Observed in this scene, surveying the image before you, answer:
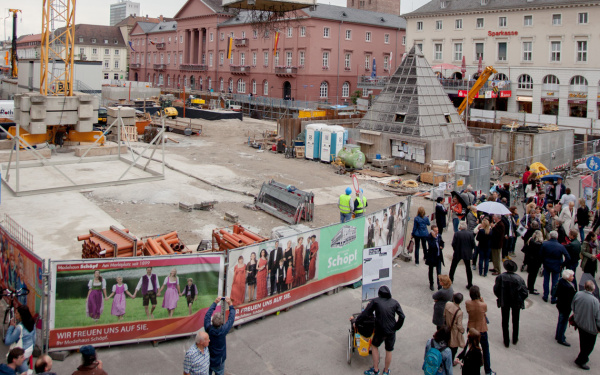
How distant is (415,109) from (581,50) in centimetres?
2669

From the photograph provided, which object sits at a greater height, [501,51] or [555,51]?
[501,51]

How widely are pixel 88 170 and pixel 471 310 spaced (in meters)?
24.5

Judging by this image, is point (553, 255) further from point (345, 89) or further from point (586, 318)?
point (345, 89)

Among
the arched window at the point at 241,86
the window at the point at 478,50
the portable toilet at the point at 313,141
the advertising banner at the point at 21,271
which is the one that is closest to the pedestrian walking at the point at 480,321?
the advertising banner at the point at 21,271

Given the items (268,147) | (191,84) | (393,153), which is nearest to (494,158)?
(393,153)

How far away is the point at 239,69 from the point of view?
77188 millimetres

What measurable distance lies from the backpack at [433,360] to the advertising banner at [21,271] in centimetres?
653

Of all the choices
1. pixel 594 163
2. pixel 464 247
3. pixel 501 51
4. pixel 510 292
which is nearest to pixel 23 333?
pixel 510 292

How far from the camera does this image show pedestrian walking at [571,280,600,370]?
965 cm

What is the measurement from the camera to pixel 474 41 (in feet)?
190

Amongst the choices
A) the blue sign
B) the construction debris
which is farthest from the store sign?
the construction debris

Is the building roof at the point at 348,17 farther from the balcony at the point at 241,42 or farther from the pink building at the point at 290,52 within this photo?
the balcony at the point at 241,42

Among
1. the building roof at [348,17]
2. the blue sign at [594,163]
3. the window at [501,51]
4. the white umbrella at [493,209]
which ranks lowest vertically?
the white umbrella at [493,209]

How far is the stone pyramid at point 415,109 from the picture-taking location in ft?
108
